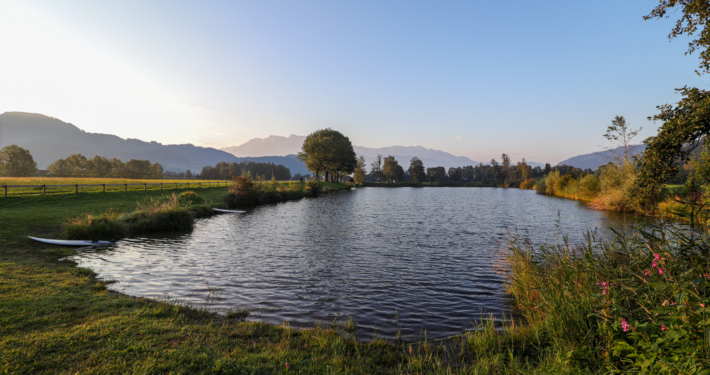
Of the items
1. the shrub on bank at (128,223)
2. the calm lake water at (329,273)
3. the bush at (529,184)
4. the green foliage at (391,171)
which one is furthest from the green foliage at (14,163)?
the bush at (529,184)

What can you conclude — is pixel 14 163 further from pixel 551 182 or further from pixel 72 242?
pixel 551 182

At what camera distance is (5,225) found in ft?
53.1

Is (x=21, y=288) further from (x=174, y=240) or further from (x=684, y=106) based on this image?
(x=684, y=106)

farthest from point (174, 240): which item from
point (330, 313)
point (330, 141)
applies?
point (330, 141)

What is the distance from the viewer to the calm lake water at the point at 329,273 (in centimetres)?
884

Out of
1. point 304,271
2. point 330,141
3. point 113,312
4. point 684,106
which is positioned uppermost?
point 330,141

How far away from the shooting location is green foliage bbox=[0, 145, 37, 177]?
97.5 metres

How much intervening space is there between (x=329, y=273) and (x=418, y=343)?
6.62 m

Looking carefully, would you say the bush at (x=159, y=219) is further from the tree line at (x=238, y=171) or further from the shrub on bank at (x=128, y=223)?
the tree line at (x=238, y=171)

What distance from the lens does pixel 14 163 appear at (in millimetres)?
98875

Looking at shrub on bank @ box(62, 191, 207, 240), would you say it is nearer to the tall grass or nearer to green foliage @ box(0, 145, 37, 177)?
the tall grass

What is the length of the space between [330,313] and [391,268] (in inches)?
211

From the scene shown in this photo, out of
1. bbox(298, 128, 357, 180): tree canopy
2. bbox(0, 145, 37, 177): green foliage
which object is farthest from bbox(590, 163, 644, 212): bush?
bbox(0, 145, 37, 177): green foliage

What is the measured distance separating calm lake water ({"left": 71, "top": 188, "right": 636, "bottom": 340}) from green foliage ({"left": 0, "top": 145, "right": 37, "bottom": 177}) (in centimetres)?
12401
